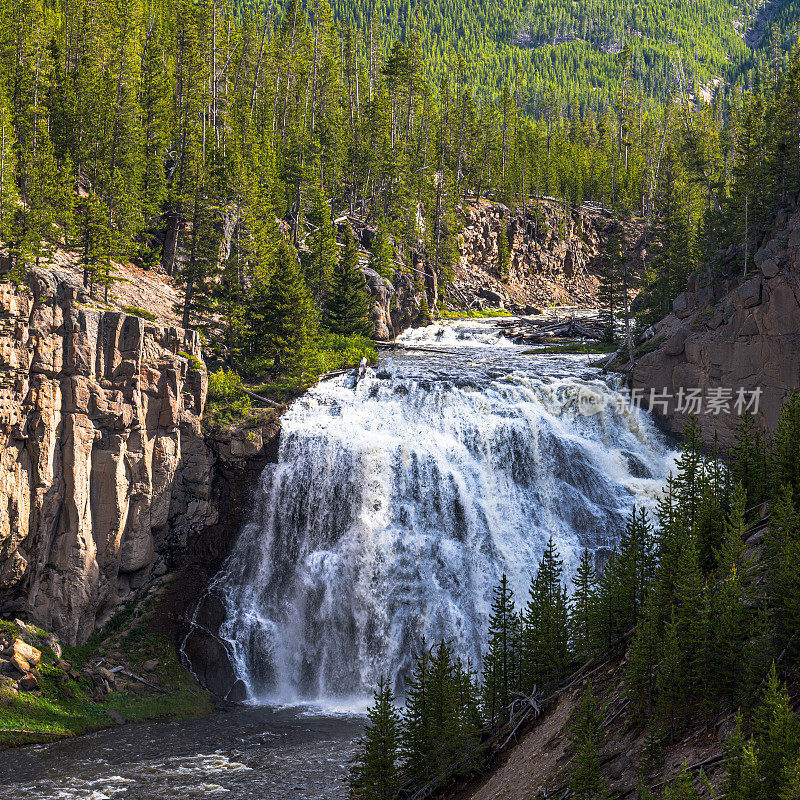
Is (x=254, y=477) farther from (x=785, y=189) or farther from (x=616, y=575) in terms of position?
(x=785, y=189)

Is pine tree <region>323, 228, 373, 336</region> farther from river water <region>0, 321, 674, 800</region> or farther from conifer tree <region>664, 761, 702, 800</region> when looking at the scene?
conifer tree <region>664, 761, 702, 800</region>

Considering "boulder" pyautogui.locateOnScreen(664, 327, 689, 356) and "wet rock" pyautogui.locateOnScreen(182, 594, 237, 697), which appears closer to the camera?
"wet rock" pyautogui.locateOnScreen(182, 594, 237, 697)

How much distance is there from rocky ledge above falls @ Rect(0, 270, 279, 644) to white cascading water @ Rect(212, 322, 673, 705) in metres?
2.45

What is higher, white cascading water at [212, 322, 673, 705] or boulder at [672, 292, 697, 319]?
boulder at [672, 292, 697, 319]

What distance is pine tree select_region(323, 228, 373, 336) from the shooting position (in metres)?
53.4

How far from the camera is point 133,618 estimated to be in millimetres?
33688

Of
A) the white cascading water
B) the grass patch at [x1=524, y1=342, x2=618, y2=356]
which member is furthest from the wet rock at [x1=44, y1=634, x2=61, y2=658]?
the grass patch at [x1=524, y1=342, x2=618, y2=356]

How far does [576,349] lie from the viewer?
2239 inches

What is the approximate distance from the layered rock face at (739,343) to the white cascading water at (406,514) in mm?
3154

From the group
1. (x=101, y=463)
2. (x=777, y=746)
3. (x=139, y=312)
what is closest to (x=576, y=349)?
(x=139, y=312)

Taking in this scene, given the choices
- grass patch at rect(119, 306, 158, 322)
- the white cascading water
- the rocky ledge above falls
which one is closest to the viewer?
the rocky ledge above falls

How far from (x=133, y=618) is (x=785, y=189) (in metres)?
43.7

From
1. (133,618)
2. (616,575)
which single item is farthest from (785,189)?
(133,618)

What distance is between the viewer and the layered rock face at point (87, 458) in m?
30.8
